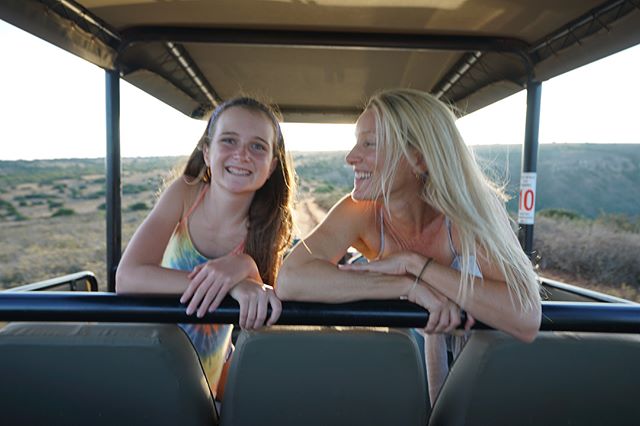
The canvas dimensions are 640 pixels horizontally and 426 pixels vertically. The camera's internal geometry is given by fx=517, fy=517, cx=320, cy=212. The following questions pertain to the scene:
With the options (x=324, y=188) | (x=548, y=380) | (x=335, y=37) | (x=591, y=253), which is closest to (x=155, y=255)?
(x=548, y=380)

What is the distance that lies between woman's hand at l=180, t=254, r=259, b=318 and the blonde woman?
107mm

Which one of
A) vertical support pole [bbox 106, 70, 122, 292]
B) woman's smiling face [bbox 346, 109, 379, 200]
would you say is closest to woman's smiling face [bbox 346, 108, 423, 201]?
woman's smiling face [bbox 346, 109, 379, 200]

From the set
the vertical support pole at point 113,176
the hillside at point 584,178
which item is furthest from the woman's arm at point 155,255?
the hillside at point 584,178

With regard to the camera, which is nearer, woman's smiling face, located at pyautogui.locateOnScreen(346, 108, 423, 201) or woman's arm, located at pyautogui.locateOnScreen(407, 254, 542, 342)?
woman's arm, located at pyautogui.locateOnScreen(407, 254, 542, 342)

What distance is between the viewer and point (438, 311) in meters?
1.02

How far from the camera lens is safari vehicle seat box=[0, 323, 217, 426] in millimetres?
920

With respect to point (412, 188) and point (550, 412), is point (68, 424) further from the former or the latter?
point (412, 188)

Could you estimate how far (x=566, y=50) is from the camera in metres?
2.54

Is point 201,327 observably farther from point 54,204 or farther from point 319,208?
point 54,204

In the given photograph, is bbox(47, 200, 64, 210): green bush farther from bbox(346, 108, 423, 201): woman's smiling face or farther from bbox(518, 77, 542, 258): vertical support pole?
bbox(346, 108, 423, 201): woman's smiling face

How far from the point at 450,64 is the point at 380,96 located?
77.4 inches

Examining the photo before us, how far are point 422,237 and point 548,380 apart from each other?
739mm

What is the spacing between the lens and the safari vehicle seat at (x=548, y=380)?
0.95 m

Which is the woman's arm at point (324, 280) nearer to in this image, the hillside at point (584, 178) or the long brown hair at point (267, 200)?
the long brown hair at point (267, 200)
